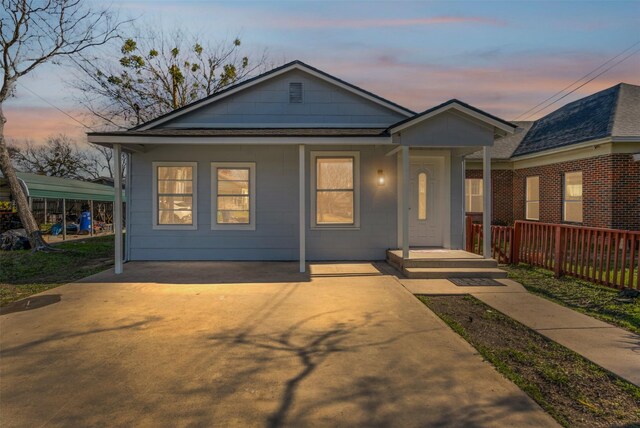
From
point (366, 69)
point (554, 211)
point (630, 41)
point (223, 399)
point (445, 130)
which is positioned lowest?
point (223, 399)

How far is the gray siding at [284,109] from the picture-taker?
1066cm

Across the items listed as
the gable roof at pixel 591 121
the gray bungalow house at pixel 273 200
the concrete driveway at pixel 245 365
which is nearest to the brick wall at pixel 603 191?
the gable roof at pixel 591 121

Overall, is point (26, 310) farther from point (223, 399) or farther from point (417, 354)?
point (417, 354)

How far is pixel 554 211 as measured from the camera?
1414 centimetres

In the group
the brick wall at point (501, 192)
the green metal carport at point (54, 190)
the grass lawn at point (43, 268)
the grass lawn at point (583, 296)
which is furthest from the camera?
the brick wall at point (501, 192)

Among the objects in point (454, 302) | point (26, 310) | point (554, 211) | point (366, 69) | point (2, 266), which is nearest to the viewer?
point (26, 310)

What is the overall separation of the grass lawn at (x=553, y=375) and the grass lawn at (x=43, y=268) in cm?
720

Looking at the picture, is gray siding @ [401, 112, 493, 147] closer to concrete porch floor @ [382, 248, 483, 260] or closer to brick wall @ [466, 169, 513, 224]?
concrete porch floor @ [382, 248, 483, 260]

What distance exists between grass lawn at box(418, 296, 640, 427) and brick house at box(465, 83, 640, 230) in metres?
8.78

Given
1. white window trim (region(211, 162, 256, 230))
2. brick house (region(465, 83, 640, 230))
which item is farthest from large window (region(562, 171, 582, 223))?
white window trim (region(211, 162, 256, 230))

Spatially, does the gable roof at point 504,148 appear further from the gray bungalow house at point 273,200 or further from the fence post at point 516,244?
the gray bungalow house at point 273,200

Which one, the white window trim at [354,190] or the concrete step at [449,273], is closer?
the concrete step at [449,273]

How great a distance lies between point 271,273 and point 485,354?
5.21 meters

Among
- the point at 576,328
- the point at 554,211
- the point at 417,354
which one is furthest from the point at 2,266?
the point at 554,211
